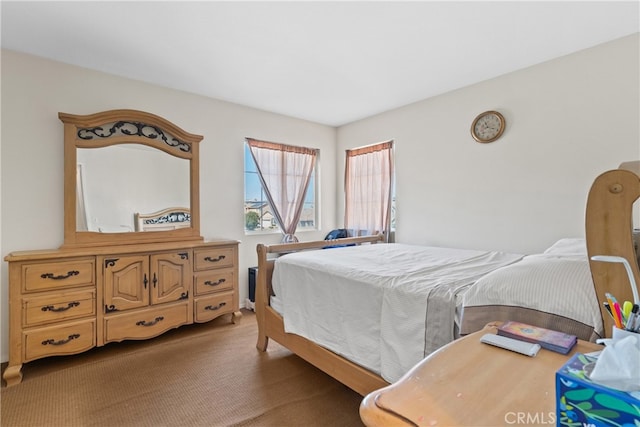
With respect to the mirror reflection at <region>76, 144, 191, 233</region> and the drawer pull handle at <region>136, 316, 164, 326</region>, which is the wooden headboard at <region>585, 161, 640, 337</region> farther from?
the mirror reflection at <region>76, 144, 191, 233</region>

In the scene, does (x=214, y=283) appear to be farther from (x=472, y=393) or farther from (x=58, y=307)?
(x=472, y=393)

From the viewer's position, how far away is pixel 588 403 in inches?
19.9

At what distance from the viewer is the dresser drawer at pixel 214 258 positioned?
3.01m

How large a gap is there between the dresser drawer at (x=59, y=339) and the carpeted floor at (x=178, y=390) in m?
0.15

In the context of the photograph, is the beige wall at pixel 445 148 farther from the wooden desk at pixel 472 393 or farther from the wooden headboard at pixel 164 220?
the wooden desk at pixel 472 393

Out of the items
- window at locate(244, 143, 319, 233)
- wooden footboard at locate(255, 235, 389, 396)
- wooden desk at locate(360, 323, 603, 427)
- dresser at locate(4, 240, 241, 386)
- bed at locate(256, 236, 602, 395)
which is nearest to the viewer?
wooden desk at locate(360, 323, 603, 427)

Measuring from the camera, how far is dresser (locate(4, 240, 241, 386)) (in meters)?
2.18

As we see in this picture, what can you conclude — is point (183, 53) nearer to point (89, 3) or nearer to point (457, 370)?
point (89, 3)

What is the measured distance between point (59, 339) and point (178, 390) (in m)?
1.06

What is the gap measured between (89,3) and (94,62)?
92 centimetres

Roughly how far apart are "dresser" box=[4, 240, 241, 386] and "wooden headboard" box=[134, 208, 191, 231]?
0.88 feet

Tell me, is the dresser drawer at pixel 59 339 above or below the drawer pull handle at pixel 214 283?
below

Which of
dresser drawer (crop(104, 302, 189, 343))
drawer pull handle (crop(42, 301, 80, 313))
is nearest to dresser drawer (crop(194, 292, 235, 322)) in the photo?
dresser drawer (crop(104, 302, 189, 343))

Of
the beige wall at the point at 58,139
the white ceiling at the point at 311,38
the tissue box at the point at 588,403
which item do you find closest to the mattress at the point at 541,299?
the tissue box at the point at 588,403
